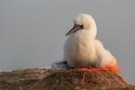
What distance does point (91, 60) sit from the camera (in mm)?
12375

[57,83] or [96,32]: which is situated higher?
[96,32]

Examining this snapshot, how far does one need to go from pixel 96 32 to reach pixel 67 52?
754mm

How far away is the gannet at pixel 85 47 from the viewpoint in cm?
1219

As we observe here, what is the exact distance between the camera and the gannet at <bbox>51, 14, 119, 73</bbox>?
12188 mm

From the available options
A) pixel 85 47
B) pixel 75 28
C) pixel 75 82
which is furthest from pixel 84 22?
pixel 75 82

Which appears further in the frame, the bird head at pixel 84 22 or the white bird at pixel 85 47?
the bird head at pixel 84 22

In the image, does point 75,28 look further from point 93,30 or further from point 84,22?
point 93,30

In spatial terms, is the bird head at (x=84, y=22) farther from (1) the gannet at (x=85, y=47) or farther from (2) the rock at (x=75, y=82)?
(2) the rock at (x=75, y=82)

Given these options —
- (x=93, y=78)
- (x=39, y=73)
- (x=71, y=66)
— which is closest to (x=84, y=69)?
(x=93, y=78)

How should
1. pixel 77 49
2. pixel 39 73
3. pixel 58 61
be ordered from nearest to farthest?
pixel 77 49 → pixel 58 61 → pixel 39 73

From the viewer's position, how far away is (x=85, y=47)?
480 inches

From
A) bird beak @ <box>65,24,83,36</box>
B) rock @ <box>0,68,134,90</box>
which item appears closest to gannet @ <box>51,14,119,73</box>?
bird beak @ <box>65,24,83,36</box>

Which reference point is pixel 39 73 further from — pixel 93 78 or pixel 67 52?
pixel 93 78

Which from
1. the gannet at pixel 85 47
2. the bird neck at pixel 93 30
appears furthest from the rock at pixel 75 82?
the bird neck at pixel 93 30
